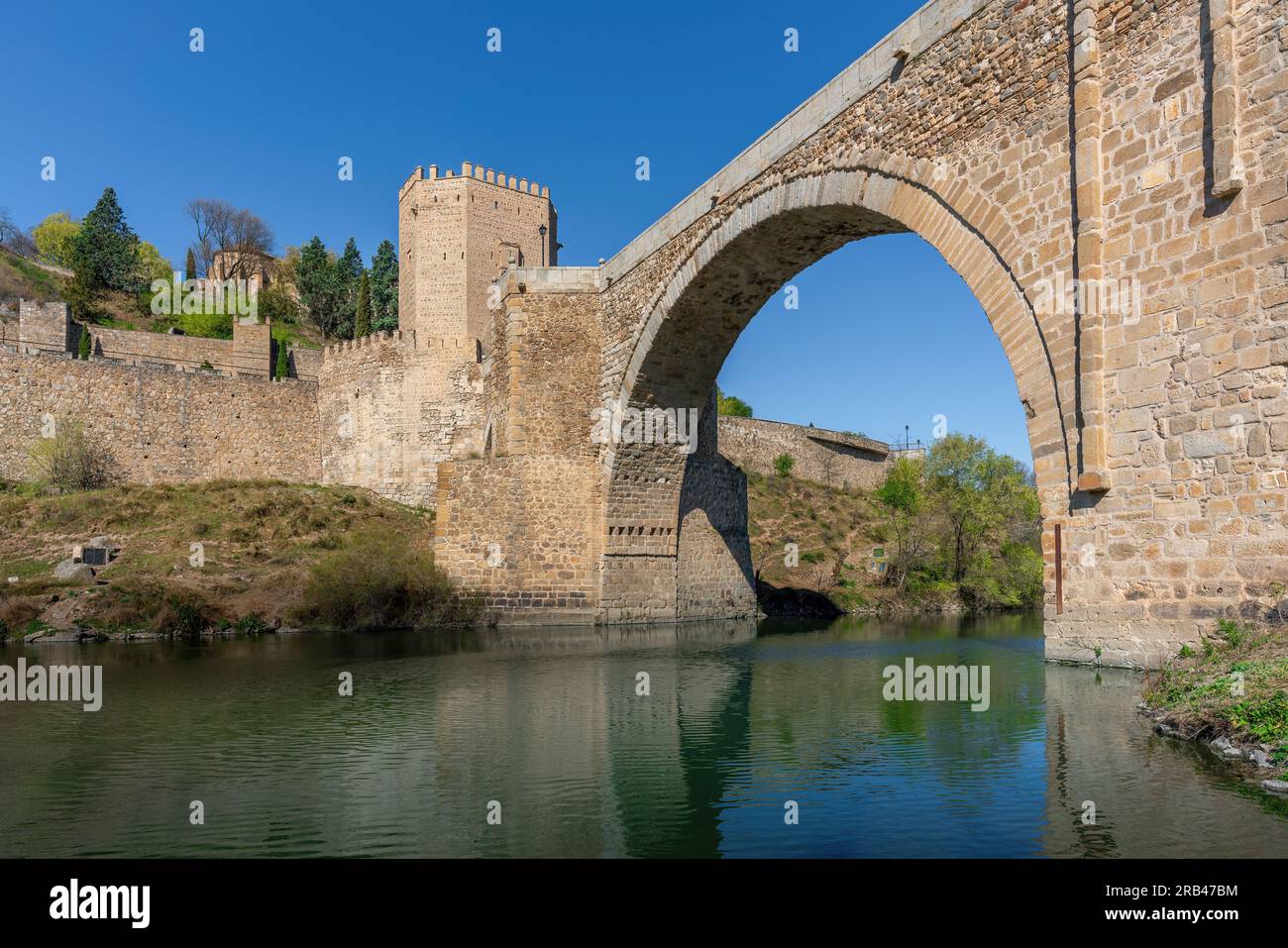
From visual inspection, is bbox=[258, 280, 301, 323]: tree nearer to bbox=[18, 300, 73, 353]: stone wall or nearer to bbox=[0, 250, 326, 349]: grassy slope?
A: bbox=[0, 250, 326, 349]: grassy slope

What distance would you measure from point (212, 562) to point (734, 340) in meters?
11.8

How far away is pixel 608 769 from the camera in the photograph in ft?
22.1

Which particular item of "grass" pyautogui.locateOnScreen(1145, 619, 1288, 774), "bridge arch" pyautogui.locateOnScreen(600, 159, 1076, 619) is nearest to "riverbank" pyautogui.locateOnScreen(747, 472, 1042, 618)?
"bridge arch" pyautogui.locateOnScreen(600, 159, 1076, 619)

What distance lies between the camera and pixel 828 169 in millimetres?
12953

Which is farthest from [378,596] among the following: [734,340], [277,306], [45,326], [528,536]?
[277,306]

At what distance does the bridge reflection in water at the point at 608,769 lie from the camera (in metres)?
4.82

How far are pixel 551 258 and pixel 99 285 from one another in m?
24.8

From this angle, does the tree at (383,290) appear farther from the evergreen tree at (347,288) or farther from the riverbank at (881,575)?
the riverbank at (881,575)

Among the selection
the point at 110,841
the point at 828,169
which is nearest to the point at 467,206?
the point at 828,169

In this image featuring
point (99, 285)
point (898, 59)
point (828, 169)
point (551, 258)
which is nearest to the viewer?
point (898, 59)

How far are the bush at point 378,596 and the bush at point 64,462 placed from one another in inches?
530

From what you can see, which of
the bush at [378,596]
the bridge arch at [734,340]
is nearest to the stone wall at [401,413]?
the bush at [378,596]

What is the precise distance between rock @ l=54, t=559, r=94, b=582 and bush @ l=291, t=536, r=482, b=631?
12.6 feet
